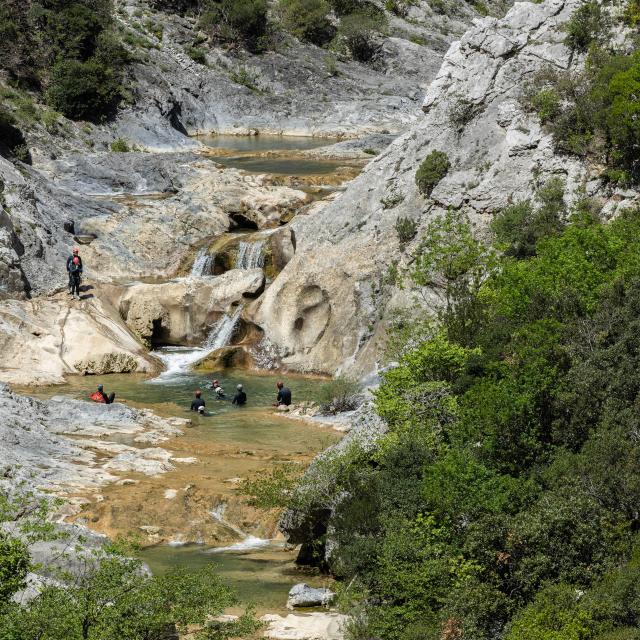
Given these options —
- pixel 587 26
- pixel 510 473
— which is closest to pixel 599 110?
pixel 587 26

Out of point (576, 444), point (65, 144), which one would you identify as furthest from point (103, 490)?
point (65, 144)

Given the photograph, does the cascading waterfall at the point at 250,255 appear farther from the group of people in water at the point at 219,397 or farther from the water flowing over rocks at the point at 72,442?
the water flowing over rocks at the point at 72,442

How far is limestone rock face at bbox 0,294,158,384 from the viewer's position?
39.2 meters

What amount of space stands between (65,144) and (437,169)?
34.2 m

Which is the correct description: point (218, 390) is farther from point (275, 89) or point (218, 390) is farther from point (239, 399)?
point (275, 89)

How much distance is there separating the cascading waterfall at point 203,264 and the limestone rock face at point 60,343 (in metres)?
6.77

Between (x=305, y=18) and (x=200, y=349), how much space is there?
73749mm

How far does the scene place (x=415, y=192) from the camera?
4116 centimetres

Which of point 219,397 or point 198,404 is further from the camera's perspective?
point 219,397

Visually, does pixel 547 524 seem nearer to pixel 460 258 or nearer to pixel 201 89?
pixel 460 258

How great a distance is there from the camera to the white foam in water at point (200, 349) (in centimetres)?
4194

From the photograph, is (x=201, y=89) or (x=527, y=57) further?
(x=201, y=89)

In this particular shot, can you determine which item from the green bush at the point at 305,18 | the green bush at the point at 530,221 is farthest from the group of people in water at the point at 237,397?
the green bush at the point at 305,18

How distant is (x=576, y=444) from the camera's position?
70.0ft
